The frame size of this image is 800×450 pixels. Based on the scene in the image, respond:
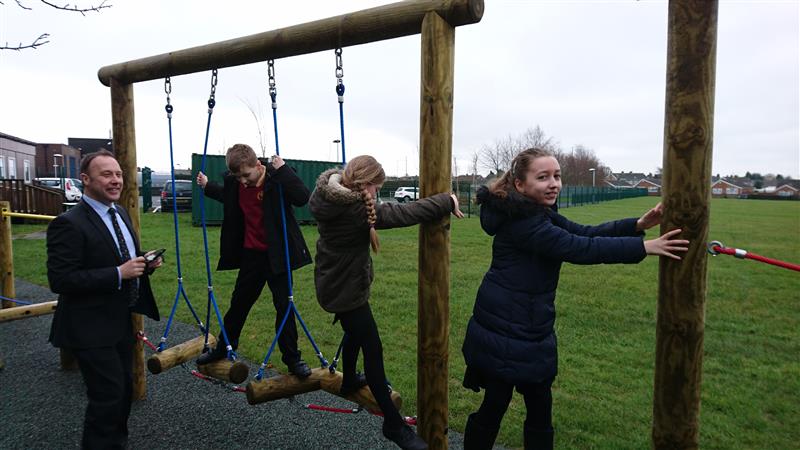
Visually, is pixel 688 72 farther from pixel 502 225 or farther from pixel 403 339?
pixel 403 339

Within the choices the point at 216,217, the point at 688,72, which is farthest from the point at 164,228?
the point at 688,72

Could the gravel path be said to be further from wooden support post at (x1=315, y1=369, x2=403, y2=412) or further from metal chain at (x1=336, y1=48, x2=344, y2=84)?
metal chain at (x1=336, y1=48, x2=344, y2=84)

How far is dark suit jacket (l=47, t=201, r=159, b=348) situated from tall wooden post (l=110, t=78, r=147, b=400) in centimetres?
123

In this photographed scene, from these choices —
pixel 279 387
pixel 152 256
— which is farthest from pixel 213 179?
pixel 279 387

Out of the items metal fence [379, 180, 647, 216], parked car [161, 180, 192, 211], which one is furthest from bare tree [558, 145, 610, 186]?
parked car [161, 180, 192, 211]

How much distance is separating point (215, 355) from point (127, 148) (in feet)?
5.63

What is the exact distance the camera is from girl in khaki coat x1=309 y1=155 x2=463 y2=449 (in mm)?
2639

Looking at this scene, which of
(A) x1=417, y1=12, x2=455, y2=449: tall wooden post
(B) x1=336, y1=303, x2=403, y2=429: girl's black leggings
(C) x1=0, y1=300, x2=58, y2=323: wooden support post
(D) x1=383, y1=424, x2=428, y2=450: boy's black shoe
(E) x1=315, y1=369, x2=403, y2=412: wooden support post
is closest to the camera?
(A) x1=417, y1=12, x2=455, y2=449: tall wooden post

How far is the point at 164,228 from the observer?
16.4 metres

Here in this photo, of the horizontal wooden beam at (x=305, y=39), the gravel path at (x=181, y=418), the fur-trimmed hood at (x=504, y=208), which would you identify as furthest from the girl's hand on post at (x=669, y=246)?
the gravel path at (x=181, y=418)

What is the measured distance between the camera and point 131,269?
279 centimetres

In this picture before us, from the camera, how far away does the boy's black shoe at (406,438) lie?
2723mm

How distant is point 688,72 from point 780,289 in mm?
8254

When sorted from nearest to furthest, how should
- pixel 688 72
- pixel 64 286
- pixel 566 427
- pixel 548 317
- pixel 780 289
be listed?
pixel 688 72 < pixel 548 317 < pixel 64 286 < pixel 566 427 < pixel 780 289
